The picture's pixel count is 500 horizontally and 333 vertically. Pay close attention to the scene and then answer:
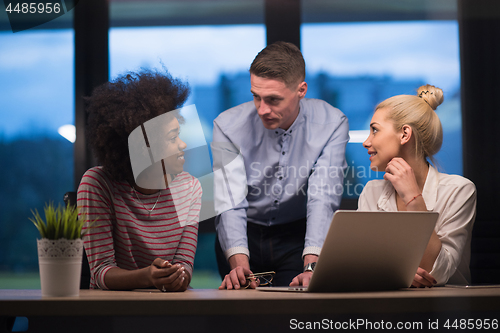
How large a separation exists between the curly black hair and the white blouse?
855 millimetres

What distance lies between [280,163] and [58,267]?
4.50ft

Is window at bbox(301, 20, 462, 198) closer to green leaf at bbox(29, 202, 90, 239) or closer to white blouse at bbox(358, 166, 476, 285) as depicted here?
white blouse at bbox(358, 166, 476, 285)

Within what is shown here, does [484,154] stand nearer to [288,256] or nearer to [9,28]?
[288,256]

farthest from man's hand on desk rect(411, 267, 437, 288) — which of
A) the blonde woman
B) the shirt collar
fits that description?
the shirt collar

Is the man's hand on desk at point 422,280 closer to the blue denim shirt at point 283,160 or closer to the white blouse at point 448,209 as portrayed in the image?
the white blouse at point 448,209

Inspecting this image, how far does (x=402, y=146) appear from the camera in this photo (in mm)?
1680

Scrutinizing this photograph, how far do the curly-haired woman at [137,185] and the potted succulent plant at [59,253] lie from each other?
45cm

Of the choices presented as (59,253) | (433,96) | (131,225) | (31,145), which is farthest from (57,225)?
(31,145)

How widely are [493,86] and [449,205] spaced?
6.02ft

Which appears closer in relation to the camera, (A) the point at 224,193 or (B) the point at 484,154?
(A) the point at 224,193

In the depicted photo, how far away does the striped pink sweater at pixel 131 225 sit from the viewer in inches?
50.9

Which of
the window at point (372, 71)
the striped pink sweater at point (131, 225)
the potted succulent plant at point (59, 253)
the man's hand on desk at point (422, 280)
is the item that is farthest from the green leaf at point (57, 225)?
the window at point (372, 71)

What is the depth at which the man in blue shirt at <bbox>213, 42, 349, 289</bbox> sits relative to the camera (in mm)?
1899

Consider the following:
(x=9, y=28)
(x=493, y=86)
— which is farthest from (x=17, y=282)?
(x=493, y=86)
